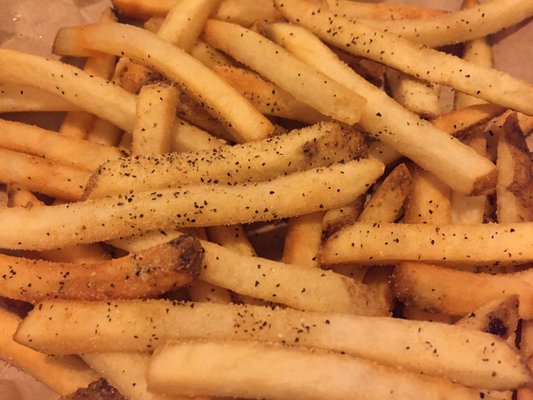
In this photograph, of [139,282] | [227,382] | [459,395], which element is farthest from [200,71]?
[459,395]

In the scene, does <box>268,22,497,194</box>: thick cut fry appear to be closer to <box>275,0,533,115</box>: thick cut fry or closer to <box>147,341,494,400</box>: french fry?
<box>275,0,533,115</box>: thick cut fry

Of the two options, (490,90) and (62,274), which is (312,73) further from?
(62,274)

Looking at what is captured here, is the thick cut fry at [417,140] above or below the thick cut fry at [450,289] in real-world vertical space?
above

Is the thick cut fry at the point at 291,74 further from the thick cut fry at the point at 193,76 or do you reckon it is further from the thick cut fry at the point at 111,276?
the thick cut fry at the point at 111,276

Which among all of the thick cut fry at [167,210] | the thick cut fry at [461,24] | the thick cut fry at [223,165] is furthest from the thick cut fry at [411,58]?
the thick cut fry at [167,210]

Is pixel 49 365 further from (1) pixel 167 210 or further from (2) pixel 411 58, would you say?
Answer: (2) pixel 411 58
